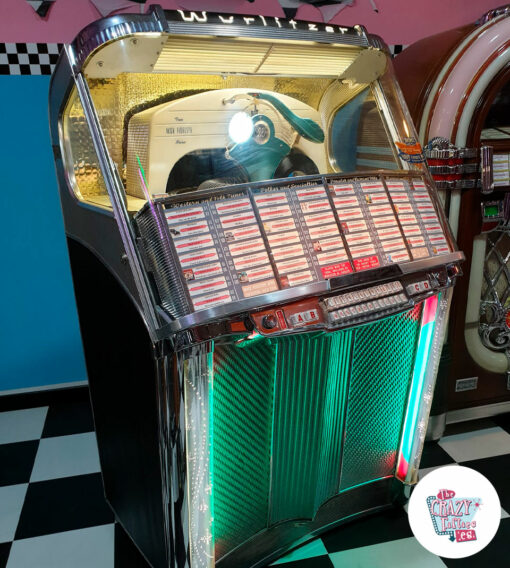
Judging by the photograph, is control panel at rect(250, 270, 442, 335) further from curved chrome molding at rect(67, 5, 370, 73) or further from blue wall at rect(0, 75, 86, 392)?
blue wall at rect(0, 75, 86, 392)

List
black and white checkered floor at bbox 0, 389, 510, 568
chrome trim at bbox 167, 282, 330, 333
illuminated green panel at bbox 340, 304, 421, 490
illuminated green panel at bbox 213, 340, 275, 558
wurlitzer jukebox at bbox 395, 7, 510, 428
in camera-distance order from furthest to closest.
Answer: wurlitzer jukebox at bbox 395, 7, 510, 428
black and white checkered floor at bbox 0, 389, 510, 568
illuminated green panel at bbox 340, 304, 421, 490
illuminated green panel at bbox 213, 340, 275, 558
chrome trim at bbox 167, 282, 330, 333

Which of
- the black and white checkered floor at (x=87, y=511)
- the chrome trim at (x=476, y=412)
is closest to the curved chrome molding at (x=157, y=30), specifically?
the black and white checkered floor at (x=87, y=511)

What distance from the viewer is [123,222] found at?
1229mm

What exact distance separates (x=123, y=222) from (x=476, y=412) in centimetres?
195

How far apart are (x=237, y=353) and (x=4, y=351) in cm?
177

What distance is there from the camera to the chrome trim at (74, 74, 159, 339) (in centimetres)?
122

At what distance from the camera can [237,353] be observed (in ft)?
4.40

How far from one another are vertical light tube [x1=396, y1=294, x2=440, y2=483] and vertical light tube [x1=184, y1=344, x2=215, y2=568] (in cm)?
76

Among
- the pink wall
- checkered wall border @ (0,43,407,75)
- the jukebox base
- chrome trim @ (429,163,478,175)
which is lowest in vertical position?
the jukebox base

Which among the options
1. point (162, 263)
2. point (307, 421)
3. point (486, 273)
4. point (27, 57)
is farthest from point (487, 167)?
point (27, 57)

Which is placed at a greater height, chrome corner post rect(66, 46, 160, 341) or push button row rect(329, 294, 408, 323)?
chrome corner post rect(66, 46, 160, 341)

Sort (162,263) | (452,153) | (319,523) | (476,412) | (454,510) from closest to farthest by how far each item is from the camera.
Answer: (162,263)
(454,510)
(319,523)
(452,153)
(476,412)

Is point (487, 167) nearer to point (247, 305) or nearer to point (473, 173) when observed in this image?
point (473, 173)

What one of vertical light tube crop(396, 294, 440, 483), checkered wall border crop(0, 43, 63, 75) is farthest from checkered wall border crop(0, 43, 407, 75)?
vertical light tube crop(396, 294, 440, 483)
